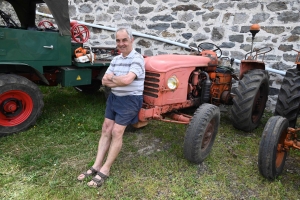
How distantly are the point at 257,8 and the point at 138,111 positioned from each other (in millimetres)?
3596

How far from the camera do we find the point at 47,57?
3652mm

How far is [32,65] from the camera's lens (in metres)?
3.55

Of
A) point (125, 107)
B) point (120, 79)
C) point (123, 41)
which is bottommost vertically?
point (125, 107)

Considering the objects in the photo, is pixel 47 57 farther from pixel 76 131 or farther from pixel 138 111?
pixel 138 111

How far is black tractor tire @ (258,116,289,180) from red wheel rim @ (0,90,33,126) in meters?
3.00

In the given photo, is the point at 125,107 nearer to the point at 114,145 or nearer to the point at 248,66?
the point at 114,145

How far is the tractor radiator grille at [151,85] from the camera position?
282cm

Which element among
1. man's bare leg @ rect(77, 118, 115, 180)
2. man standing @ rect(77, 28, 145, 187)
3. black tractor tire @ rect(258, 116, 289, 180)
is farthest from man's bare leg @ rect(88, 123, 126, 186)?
black tractor tire @ rect(258, 116, 289, 180)

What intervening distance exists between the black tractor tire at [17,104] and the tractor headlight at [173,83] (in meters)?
1.93

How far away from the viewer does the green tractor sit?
132 inches

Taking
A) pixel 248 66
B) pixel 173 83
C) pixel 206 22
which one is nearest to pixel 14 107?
pixel 173 83

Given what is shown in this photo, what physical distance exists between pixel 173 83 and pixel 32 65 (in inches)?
79.9

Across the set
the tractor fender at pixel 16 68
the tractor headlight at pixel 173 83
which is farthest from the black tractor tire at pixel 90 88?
the tractor headlight at pixel 173 83

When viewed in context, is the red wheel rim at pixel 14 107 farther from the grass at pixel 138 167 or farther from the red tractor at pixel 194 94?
the red tractor at pixel 194 94
